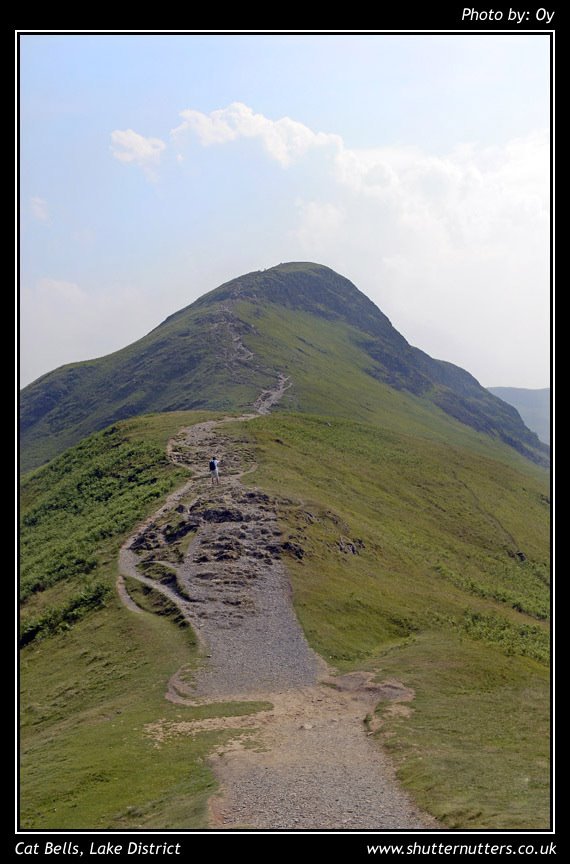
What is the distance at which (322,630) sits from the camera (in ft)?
140

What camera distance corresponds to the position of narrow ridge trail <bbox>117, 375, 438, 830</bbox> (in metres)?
20.1

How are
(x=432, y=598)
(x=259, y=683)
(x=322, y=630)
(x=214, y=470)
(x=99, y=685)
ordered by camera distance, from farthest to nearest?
(x=214, y=470) → (x=432, y=598) → (x=322, y=630) → (x=99, y=685) → (x=259, y=683)

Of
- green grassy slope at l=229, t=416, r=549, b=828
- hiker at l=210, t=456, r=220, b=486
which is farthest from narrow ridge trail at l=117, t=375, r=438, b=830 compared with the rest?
green grassy slope at l=229, t=416, r=549, b=828

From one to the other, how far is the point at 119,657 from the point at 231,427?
60682mm

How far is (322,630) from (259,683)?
869 centimetres

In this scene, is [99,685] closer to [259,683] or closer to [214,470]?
[259,683]

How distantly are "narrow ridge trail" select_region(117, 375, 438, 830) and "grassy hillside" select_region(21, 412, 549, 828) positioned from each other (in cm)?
112

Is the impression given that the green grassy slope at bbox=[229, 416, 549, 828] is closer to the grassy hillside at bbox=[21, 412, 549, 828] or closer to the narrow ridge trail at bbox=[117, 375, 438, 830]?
the grassy hillside at bbox=[21, 412, 549, 828]

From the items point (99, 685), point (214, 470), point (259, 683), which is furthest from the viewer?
point (214, 470)

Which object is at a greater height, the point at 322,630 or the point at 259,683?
the point at 322,630

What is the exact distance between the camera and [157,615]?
4472cm

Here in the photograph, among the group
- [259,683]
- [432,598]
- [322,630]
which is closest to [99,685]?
[259,683]

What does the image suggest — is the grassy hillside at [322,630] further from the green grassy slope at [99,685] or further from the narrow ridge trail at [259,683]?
the narrow ridge trail at [259,683]
